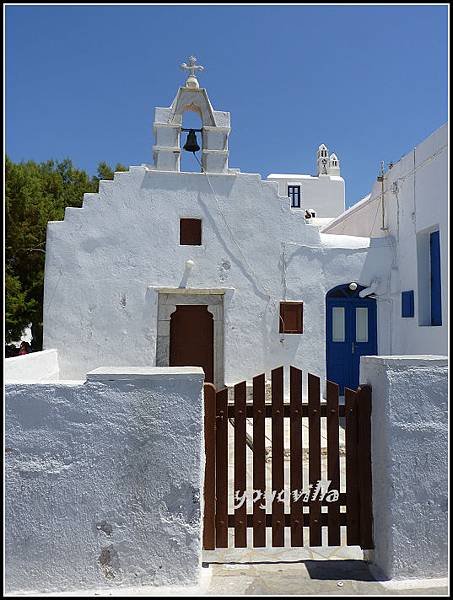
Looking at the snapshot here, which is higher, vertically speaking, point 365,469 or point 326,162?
point 326,162

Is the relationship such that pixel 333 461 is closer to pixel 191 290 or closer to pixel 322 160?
pixel 191 290

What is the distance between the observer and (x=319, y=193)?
85.3ft

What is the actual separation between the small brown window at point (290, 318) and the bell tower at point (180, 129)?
2888 mm

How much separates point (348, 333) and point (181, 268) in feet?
12.2

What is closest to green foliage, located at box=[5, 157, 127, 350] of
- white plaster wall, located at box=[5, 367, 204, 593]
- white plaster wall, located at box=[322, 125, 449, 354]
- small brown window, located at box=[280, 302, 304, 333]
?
small brown window, located at box=[280, 302, 304, 333]

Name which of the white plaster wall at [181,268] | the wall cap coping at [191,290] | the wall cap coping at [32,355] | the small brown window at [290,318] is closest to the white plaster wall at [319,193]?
the white plaster wall at [181,268]

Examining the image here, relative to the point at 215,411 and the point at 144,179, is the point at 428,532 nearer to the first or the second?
the point at 215,411

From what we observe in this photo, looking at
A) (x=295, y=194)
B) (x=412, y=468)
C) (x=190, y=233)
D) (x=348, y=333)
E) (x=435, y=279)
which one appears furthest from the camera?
(x=295, y=194)

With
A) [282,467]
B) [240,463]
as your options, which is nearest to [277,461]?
[282,467]

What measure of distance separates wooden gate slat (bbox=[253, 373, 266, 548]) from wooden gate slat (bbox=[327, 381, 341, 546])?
48 cm

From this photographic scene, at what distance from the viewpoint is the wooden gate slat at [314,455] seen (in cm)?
360

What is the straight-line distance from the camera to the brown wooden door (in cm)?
980

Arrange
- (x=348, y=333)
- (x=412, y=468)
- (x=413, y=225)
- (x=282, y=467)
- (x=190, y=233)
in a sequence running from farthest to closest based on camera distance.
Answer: (x=348, y=333) → (x=190, y=233) → (x=413, y=225) → (x=282, y=467) → (x=412, y=468)

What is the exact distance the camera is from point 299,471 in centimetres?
361
